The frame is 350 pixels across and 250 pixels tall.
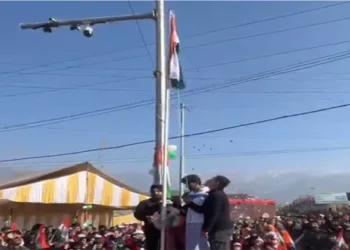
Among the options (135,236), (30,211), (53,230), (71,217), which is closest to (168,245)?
(135,236)

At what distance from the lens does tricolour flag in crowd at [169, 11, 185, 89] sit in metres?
9.26

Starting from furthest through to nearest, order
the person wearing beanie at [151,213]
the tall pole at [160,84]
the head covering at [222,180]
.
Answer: the tall pole at [160,84] → the person wearing beanie at [151,213] → the head covering at [222,180]

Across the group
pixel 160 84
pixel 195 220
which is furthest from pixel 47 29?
pixel 195 220

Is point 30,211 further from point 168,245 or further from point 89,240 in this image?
point 168,245

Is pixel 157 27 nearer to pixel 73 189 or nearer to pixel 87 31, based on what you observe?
pixel 87 31

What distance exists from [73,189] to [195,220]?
14973 millimetres

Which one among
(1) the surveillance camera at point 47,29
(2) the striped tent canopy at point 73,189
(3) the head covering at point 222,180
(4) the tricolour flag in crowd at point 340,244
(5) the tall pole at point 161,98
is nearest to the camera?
Answer: (3) the head covering at point 222,180

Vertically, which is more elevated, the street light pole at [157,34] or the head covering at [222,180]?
the street light pole at [157,34]

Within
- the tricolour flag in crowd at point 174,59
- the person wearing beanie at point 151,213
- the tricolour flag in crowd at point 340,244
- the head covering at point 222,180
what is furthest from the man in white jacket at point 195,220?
the tricolour flag in crowd at point 340,244

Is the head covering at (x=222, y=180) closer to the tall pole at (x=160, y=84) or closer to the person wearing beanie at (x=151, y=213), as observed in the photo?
the person wearing beanie at (x=151, y=213)

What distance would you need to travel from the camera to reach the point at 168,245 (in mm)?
7359

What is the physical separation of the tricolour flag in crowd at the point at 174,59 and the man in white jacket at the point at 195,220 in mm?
2621

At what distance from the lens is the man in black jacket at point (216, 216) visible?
6922 mm

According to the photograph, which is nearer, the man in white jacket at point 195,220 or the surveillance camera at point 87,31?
the man in white jacket at point 195,220
